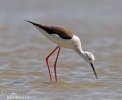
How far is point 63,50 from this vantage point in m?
12.0

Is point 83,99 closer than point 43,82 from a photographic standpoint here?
Yes

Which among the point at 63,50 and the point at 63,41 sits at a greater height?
the point at 63,50

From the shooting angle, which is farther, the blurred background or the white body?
the white body

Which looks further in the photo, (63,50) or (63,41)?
(63,50)

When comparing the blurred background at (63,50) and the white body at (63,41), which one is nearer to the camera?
the blurred background at (63,50)

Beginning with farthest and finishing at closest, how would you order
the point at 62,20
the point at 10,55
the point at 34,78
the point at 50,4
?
1. the point at 50,4
2. the point at 62,20
3. the point at 10,55
4. the point at 34,78

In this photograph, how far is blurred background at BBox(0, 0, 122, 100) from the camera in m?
8.66

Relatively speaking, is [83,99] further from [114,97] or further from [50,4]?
[50,4]

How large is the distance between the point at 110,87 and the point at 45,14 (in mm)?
7291

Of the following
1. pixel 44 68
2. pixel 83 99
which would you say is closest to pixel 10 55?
pixel 44 68

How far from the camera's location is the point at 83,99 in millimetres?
8102

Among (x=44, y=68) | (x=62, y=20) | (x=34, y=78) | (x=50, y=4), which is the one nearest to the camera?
(x=34, y=78)

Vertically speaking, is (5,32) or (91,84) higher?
(5,32)

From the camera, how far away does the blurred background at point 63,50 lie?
866cm
